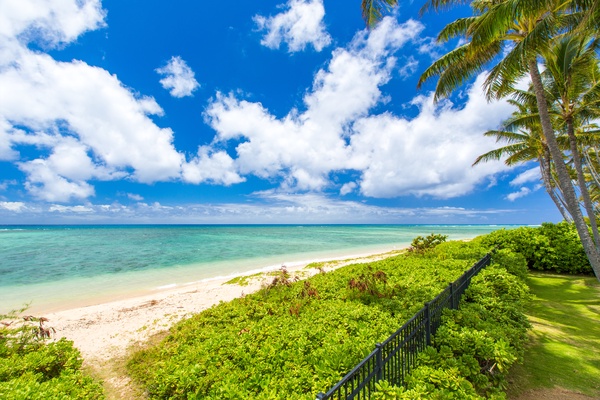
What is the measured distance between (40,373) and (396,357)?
216 inches

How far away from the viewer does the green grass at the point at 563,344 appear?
4714 millimetres

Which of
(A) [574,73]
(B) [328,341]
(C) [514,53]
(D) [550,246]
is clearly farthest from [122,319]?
(D) [550,246]

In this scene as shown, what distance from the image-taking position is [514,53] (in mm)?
7219

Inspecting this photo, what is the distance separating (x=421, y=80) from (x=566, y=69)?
5.07 m

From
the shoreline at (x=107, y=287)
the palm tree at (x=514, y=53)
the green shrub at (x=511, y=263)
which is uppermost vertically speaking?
the palm tree at (x=514, y=53)

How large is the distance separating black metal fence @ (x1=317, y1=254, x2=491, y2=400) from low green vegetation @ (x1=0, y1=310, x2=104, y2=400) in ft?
11.8

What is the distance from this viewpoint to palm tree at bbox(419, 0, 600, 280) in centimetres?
650

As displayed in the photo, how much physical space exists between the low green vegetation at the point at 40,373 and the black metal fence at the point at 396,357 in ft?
11.8

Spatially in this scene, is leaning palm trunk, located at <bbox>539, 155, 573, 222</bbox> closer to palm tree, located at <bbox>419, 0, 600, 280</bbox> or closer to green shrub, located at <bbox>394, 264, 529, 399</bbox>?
palm tree, located at <bbox>419, 0, 600, 280</bbox>

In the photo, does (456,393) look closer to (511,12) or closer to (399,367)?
(399,367)

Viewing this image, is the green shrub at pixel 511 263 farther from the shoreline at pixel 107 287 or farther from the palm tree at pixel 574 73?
the shoreline at pixel 107 287

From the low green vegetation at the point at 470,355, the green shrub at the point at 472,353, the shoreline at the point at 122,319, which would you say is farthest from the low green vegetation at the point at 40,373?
the green shrub at the point at 472,353

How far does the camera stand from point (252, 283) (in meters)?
15.1

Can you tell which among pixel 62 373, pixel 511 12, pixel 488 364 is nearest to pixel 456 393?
pixel 488 364
